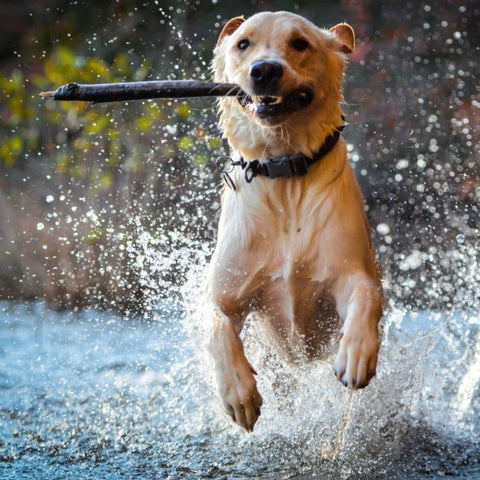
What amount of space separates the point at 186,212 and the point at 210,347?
5.84m

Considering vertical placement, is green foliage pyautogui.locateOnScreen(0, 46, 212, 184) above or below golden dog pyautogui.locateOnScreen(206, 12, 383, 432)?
below

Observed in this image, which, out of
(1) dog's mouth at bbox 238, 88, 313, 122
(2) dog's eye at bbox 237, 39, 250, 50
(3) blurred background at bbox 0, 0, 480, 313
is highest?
(2) dog's eye at bbox 237, 39, 250, 50

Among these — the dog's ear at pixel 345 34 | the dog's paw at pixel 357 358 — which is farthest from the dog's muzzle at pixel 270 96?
the dog's paw at pixel 357 358

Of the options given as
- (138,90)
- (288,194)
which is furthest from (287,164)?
(138,90)

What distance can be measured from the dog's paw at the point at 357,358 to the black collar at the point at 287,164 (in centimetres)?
66

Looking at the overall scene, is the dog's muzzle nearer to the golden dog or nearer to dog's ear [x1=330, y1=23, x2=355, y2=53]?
the golden dog

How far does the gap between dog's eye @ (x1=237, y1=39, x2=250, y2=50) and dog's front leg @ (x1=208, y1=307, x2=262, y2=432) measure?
96 cm

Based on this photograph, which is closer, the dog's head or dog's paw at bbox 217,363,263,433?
dog's paw at bbox 217,363,263,433

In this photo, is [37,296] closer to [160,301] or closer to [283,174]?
[160,301]

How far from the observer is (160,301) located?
22.1 feet

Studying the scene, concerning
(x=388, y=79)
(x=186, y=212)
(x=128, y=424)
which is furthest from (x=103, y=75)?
Answer: (x=128, y=424)

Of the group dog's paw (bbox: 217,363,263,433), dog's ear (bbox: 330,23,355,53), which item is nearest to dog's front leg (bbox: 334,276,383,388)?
dog's paw (bbox: 217,363,263,433)

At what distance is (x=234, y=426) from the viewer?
343 centimetres

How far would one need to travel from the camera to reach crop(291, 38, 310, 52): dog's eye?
2.87m
